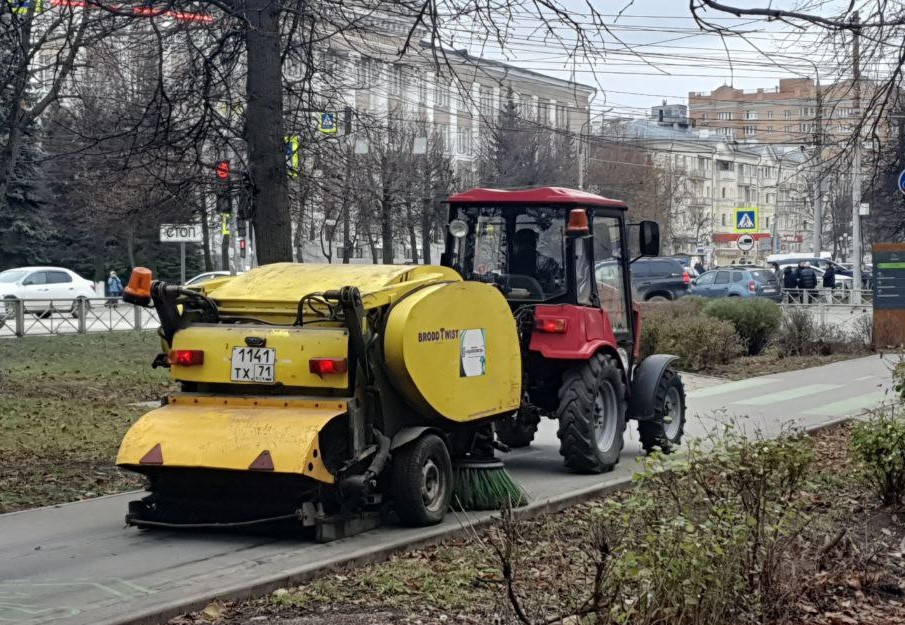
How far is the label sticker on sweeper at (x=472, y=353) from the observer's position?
8789 millimetres

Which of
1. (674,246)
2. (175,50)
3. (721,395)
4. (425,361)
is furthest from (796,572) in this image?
(674,246)

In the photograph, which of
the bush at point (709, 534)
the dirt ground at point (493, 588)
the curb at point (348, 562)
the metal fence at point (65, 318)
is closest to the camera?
the bush at point (709, 534)

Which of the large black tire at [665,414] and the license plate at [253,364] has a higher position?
the license plate at [253,364]

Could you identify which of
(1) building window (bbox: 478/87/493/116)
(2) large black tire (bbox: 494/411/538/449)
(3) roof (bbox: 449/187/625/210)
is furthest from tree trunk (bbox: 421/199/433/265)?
(3) roof (bbox: 449/187/625/210)

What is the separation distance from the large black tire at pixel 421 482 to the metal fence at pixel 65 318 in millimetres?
20829

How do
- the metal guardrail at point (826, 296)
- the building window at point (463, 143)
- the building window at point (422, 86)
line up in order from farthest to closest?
the building window at point (463, 143), the metal guardrail at point (826, 296), the building window at point (422, 86)

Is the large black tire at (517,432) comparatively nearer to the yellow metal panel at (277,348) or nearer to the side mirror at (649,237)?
the side mirror at (649,237)

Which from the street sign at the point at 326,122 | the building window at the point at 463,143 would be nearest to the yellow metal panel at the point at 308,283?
the street sign at the point at 326,122

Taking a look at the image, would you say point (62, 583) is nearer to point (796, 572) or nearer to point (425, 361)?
point (425, 361)

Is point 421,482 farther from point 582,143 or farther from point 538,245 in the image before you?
point 582,143

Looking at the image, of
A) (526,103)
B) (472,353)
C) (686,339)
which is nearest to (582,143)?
(686,339)

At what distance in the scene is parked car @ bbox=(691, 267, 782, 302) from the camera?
147 ft

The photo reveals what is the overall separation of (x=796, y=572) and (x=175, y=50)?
9.25m

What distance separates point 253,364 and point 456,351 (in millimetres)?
1403
